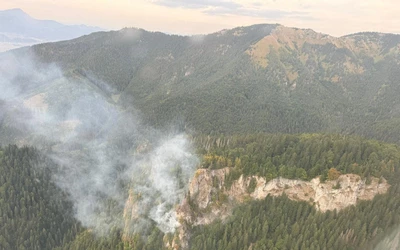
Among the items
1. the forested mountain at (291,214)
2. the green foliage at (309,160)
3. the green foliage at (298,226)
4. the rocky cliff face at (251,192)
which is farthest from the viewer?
the green foliage at (309,160)

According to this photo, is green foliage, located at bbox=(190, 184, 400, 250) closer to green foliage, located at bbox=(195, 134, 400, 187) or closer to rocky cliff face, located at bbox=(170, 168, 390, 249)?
rocky cliff face, located at bbox=(170, 168, 390, 249)

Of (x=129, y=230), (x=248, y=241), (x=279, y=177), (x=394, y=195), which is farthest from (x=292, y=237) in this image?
(x=129, y=230)

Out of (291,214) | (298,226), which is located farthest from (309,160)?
(298,226)

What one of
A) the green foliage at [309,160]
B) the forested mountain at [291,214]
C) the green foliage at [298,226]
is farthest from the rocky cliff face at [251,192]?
the green foliage at [298,226]

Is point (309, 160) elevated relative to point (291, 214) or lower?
elevated

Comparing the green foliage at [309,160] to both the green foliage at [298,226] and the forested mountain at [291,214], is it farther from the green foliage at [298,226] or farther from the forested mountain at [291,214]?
the green foliage at [298,226]

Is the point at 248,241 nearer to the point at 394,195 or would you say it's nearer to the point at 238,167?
the point at 238,167

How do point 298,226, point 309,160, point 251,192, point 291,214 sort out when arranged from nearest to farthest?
point 298,226, point 291,214, point 251,192, point 309,160

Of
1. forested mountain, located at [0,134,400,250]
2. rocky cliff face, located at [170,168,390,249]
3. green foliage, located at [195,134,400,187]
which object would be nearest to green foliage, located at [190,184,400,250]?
forested mountain, located at [0,134,400,250]

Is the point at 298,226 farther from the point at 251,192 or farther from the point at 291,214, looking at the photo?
the point at 251,192

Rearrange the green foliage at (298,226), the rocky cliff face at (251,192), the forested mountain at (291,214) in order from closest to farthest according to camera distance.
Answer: the green foliage at (298,226)
the forested mountain at (291,214)
the rocky cliff face at (251,192)
